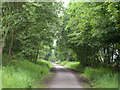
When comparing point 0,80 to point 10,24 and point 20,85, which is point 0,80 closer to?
point 20,85

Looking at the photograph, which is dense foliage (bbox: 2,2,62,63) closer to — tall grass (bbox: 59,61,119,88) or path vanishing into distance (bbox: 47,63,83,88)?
path vanishing into distance (bbox: 47,63,83,88)

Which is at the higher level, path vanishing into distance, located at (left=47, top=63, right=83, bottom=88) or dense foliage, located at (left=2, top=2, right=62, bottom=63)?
dense foliage, located at (left=2, top=2, right=62, bottom=63)

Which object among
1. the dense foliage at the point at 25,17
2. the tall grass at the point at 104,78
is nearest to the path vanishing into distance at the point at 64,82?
the tall grass at the point at 104,78

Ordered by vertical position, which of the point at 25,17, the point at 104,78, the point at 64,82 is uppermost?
the point at 25,17

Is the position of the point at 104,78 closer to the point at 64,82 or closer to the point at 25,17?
the point at 64,82

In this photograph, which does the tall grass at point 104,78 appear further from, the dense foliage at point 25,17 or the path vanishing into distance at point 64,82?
the dense foliage at point 25,17

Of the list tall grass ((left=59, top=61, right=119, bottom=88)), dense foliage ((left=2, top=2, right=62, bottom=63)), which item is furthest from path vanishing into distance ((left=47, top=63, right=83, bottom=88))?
dense foliage ((left=2, top=2, right=62, bottom=63))

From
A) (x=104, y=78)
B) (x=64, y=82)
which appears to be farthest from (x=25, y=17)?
(x=104, y=78)

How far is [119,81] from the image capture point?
935cm

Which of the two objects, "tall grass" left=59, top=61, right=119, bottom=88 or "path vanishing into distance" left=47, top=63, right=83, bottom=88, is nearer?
"tall grass" left=59, top=61, right=119, bottom=88

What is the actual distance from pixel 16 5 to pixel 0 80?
6.80 meters

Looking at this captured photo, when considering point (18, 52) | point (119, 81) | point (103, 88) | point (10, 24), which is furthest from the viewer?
point (18, 52)

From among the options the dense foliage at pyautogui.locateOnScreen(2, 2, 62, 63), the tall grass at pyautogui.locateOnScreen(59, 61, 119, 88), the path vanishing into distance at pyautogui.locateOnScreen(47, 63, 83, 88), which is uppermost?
the dense foliage at pyautogui.locateOnScreen(2, 2, 62, 63)

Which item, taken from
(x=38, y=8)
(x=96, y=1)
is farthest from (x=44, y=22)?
(x=96, y=1)
